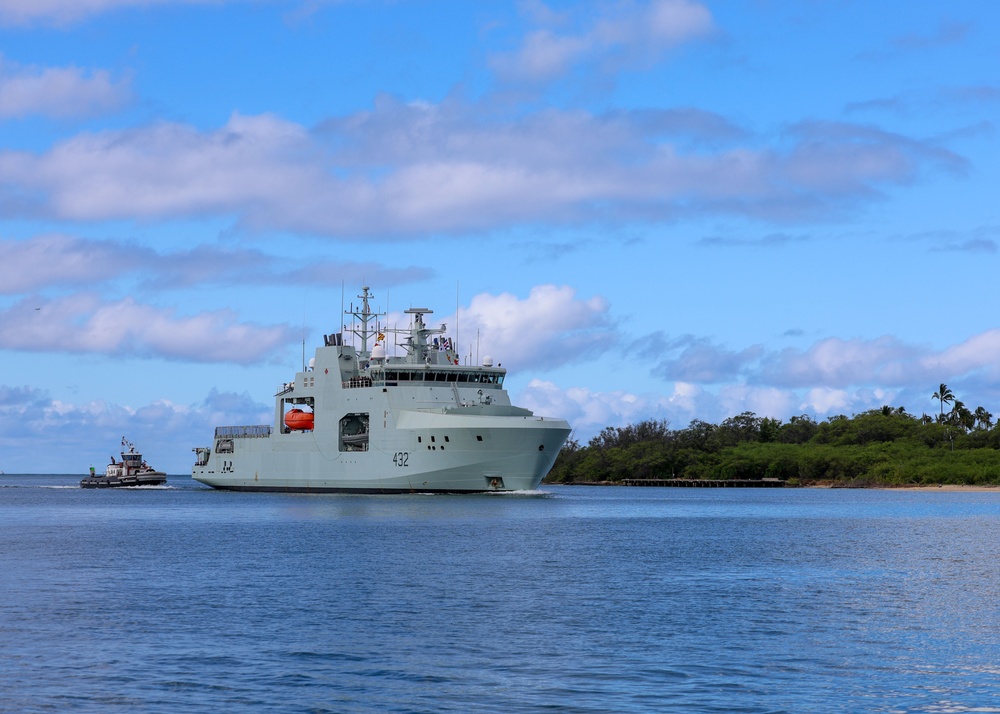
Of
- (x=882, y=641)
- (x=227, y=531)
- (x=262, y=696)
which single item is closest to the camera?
(x=262, y=696)

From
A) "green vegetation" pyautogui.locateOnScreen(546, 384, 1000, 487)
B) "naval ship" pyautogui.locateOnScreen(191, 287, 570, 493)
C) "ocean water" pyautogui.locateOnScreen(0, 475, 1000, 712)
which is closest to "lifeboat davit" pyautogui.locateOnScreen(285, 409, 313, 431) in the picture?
"naval ship" pyautogui.locateOnScreen(191, 287, 570, 493)

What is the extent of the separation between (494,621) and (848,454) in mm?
143785

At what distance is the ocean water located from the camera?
67.4 ft

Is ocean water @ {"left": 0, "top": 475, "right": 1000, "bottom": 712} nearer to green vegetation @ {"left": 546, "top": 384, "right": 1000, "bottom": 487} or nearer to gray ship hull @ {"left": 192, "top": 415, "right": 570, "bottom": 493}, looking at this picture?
gray ship hull @ {"left": 192, "top": 415, "right": 570, "bottom": 493}

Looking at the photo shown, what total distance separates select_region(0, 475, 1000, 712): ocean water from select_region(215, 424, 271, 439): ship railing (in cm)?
4238

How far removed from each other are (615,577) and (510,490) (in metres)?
43.4

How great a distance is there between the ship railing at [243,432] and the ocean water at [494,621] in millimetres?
42382

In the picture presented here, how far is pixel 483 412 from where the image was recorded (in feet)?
261

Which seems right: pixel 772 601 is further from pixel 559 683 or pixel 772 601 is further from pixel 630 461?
pixel 630 461

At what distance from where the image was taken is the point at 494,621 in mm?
28203

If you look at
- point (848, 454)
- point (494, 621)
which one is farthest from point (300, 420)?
point (848, 454)

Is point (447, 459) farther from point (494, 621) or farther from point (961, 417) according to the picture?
point (961, 417)

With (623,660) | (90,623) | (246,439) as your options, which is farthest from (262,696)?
(246,439)

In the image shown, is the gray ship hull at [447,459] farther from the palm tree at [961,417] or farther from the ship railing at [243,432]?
the palm tree at [961,417]
